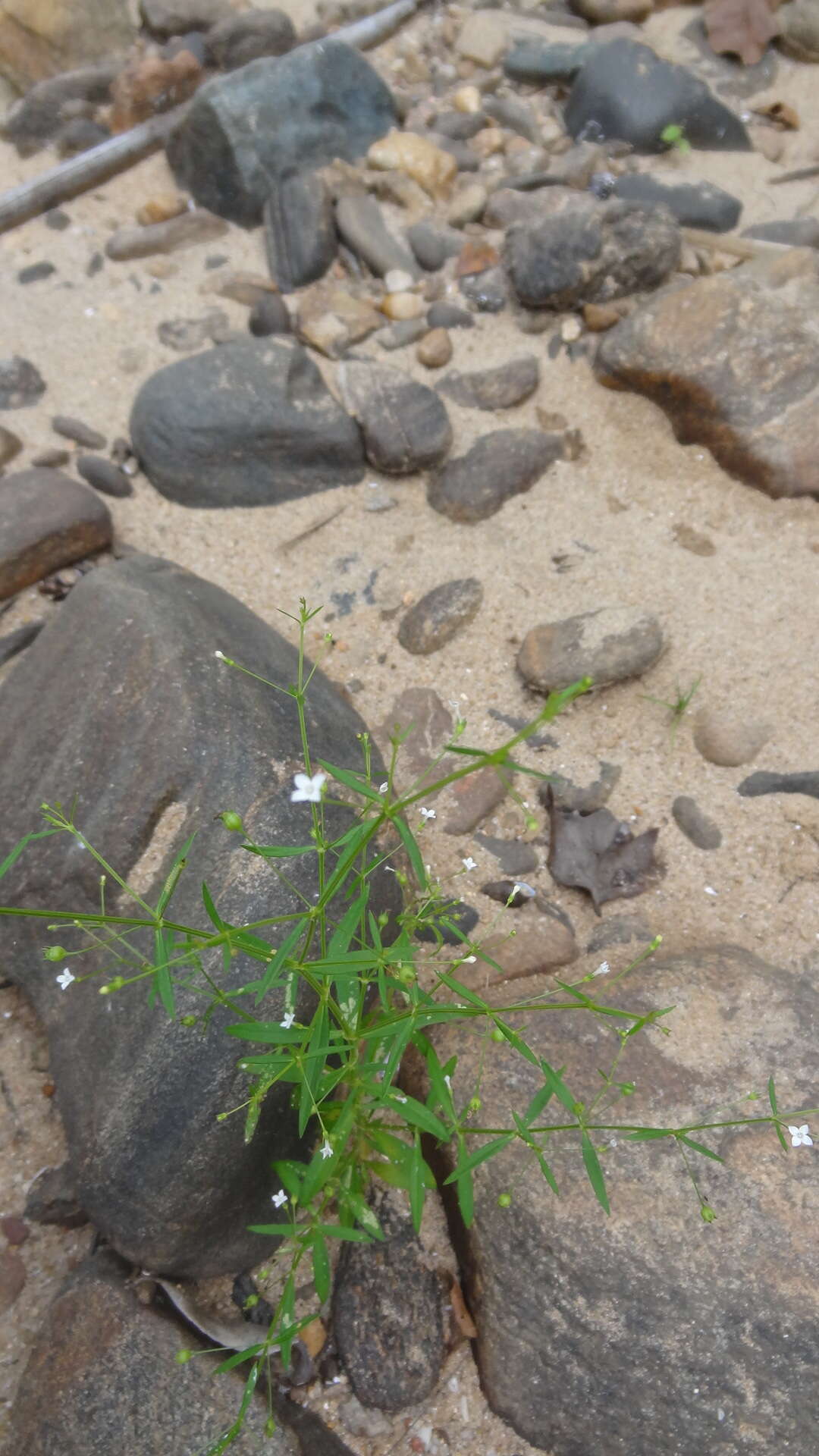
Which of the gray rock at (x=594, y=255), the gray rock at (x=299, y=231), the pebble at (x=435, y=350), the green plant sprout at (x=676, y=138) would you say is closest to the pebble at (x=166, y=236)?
the gray rock at (x=299, y=231)

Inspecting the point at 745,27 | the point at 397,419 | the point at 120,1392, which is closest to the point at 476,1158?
the point at 120,1392

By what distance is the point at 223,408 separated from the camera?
3629 millimetres

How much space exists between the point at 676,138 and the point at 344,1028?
4.61 metres

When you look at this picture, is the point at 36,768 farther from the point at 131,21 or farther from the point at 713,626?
Answer: the point at 131,21

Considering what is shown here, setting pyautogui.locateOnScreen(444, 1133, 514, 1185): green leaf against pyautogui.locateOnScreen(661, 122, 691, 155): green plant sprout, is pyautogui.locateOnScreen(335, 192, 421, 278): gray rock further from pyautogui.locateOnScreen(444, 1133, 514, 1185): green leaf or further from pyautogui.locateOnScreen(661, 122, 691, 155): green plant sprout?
pyautogui.locateOnScreen(444, 1133, 514, 1185): green leaf

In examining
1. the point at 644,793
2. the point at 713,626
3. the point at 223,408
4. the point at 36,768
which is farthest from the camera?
the point at 223,408

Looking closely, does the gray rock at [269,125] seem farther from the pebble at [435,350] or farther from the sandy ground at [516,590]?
the pebble at [435,350]

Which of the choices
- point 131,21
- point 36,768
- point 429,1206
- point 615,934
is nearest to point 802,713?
point 615,934

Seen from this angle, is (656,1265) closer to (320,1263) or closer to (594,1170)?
(594,1170)

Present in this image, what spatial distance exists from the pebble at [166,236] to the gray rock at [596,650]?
272 cm

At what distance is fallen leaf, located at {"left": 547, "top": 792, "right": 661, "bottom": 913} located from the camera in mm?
2801

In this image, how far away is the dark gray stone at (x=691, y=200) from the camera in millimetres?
4395

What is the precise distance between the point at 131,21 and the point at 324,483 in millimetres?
3275

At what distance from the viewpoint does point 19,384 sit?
398 centimetres
